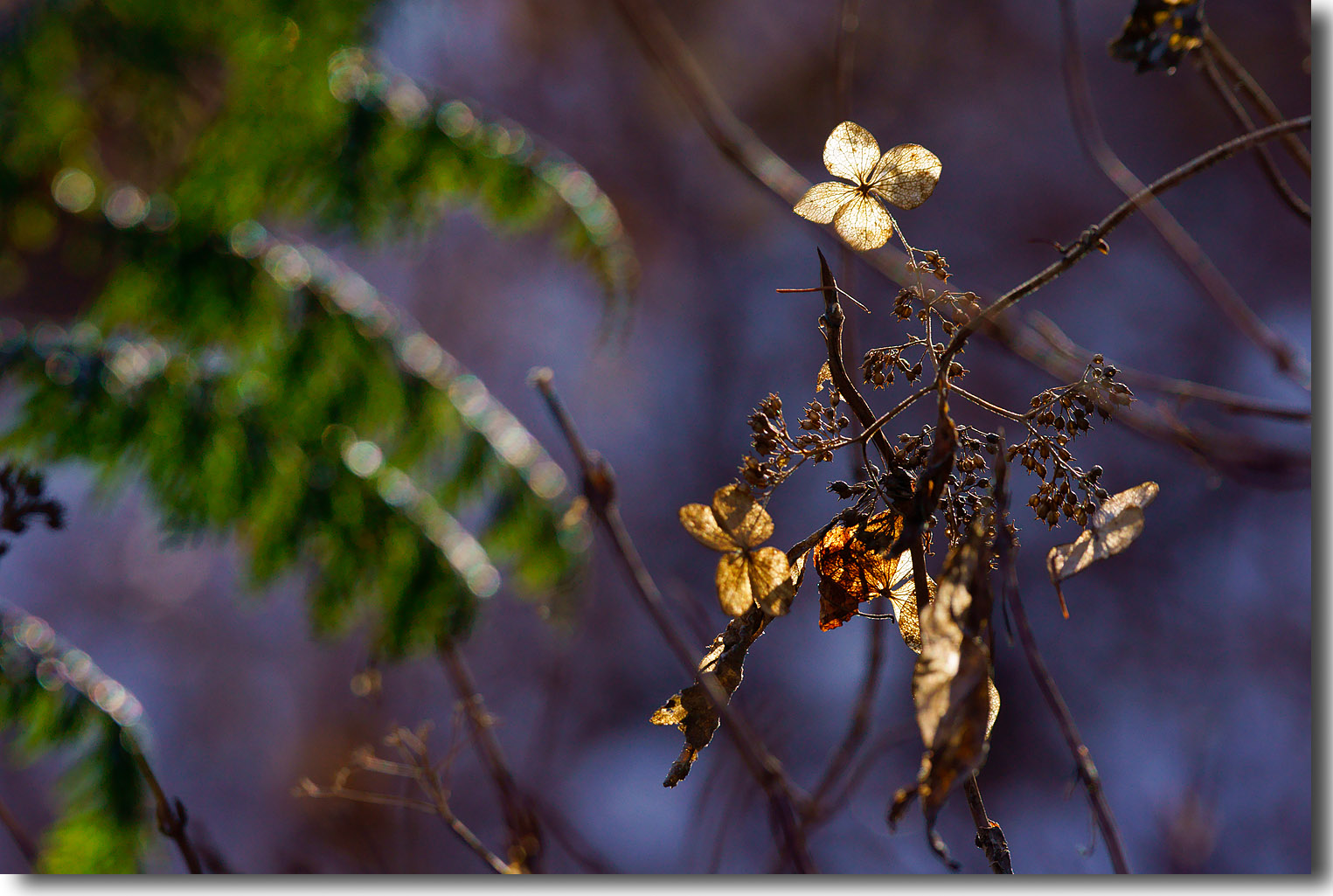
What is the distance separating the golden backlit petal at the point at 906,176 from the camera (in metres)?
0.21

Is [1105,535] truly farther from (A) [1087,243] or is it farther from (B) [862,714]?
(B) [862,714]

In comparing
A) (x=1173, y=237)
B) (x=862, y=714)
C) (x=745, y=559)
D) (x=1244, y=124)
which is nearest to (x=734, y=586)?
(x=745, y=559)

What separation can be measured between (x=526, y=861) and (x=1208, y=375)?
118cm

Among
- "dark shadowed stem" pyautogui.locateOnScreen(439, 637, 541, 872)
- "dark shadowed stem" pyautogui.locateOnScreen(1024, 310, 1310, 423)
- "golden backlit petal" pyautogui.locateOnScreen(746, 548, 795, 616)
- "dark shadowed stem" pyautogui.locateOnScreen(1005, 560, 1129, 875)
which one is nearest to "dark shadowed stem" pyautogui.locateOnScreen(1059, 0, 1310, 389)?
"dark shadowed stem" pyautogui.locateOnScreen(1024, 310, 1310, 423)

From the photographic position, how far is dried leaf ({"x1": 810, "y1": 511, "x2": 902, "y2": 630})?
23 cm

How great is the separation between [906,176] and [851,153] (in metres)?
0.02

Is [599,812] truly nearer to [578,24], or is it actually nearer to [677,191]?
[677,191]

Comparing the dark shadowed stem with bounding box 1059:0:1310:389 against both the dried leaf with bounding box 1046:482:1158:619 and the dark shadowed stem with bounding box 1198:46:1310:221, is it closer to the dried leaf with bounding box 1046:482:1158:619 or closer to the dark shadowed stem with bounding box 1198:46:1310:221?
the dark shadowed stem with bounding box 1198:46:1310:221

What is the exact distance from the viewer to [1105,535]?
0.21 meters

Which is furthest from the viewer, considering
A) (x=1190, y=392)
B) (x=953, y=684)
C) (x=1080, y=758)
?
(x=1190, y=392)

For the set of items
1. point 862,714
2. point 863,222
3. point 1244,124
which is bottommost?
point 862,714

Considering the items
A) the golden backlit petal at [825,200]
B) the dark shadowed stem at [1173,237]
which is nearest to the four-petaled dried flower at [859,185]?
the golden backlit petal at [825,200]

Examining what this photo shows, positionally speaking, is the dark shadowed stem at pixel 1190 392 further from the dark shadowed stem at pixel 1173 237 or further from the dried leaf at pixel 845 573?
the dried leaf at pixel 845 573

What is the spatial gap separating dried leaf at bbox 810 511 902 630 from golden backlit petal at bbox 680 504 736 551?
4 centimetres
